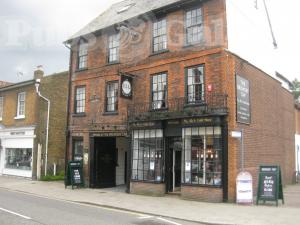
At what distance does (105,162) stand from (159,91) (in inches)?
234

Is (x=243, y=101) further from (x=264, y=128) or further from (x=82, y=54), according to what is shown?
(x=82, y=54)

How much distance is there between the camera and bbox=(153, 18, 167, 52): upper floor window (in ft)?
59.7

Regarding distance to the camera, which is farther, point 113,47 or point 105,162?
point 105,162

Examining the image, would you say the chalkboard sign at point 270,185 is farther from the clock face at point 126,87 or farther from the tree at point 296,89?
the tree at point 296,89

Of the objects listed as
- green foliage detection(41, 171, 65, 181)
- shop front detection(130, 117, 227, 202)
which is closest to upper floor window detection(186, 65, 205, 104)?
shop front detection(130, 117, 227, 202)

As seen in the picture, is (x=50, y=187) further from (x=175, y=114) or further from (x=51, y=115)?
(x=175, y=114)

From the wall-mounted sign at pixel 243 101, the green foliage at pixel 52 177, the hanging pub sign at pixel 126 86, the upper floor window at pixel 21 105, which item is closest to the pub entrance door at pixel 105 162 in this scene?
the hanging pub sign at pixel 126 86

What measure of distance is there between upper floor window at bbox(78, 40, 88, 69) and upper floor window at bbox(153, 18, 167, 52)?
539 centimetres

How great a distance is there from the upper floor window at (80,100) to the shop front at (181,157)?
16.3 feet

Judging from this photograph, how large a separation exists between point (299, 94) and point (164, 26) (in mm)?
29785

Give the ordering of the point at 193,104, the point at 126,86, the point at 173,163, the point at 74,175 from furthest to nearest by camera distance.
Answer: the point at 74,175 < the point at 126,86 < the point at 173,163 < the point at 193,104

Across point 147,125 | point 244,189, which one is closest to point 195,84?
point 147,125

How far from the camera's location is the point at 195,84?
16.6m

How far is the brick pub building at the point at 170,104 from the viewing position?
15.5m
